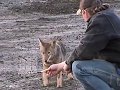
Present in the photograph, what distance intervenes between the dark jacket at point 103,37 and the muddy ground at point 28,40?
8.92 feet

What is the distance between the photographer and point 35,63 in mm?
10953

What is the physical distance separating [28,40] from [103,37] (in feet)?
25.2

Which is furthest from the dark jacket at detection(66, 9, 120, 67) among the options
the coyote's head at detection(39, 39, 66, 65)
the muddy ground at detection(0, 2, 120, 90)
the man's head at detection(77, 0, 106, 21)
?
the muddy ground at detection(0, 2, 120, 90)

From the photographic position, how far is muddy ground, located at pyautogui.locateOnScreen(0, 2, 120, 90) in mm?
9570

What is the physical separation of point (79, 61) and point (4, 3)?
17.2 metres

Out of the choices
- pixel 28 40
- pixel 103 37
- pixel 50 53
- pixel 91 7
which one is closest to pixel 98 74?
pixel 103 37

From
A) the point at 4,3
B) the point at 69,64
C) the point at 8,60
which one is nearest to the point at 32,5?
the point at 4,3

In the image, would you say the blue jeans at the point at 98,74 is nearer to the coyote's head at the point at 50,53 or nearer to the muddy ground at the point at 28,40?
the coyote's head at the point at 50,53

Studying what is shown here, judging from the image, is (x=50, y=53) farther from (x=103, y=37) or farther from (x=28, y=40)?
(x=28, y=40)

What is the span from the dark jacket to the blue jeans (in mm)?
151

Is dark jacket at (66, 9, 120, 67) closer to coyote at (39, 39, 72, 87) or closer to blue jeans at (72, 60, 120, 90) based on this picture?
blue jeans at (72, 60, 120, 90)

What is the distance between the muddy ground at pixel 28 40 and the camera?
9570 mm

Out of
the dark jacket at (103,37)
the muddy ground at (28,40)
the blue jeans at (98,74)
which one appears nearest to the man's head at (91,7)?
the dark jacket at (103,37)

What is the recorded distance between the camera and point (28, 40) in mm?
13906
